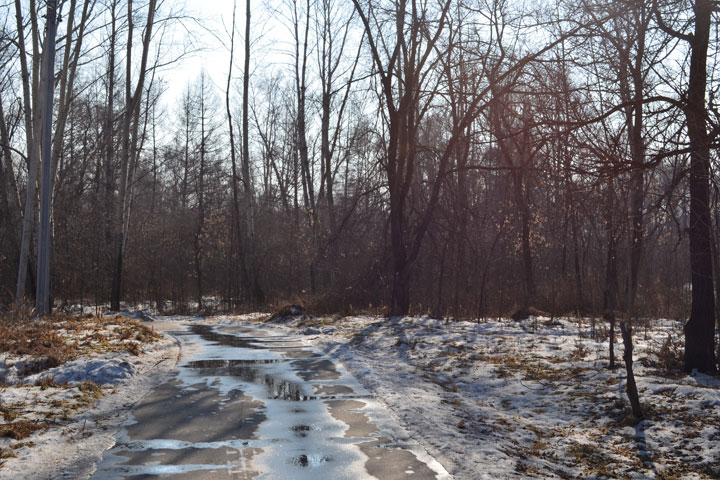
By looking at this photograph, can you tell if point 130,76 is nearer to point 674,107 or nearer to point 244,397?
point 244,397

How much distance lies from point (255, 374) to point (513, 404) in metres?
3.89

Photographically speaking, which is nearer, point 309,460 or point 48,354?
point 309,460

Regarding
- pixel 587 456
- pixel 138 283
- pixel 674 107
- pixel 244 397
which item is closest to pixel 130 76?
pixel 138 283

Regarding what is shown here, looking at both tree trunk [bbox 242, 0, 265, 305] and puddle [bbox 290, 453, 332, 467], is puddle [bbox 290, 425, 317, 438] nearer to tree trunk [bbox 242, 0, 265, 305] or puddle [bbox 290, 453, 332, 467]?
puddle [bbox 290, 453, 332, 467]

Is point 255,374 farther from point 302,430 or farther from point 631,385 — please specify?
point 631,385

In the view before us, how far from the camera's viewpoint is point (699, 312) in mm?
8609

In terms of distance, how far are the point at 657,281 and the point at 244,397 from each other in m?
17.8

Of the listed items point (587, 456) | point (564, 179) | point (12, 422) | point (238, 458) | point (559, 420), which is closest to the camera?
point (238, 458)

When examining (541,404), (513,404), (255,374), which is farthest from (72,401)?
(541,404)

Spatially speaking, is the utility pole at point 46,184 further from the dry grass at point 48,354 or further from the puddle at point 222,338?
the puddle at point 222,338

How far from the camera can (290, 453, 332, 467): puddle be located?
5.01m

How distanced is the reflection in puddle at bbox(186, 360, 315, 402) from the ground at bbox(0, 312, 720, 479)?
74cm

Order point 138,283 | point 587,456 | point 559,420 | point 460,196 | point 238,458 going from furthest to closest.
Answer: point 138,283
point 460,196
point 559,420
point 587,456
point 238,458

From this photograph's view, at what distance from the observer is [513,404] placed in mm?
7855
